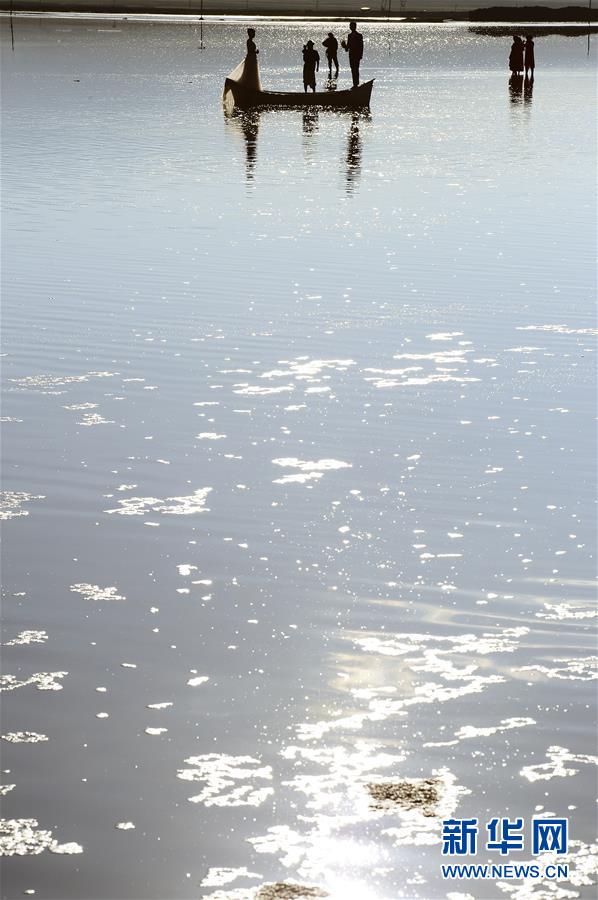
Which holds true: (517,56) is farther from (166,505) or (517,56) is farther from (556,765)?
(556,765)

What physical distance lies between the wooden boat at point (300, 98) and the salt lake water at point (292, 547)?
22.7 meters

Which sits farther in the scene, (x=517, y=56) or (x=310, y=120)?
(x=517, y=56)

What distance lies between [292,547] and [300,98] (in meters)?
36.3

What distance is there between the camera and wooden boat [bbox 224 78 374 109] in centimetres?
4303

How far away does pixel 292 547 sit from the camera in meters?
8.44

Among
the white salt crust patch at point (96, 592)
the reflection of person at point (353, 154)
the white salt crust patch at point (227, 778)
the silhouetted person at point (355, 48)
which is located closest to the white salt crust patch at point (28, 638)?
the white salt crust patch at point (96, 592)

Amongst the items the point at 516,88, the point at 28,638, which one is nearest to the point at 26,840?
the point at 28,638

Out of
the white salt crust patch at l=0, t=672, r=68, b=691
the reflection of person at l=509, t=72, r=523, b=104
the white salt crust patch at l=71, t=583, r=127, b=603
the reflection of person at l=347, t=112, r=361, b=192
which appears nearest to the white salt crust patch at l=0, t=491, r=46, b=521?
the white salt crust patch at l=71, t=583, r=127, b=603

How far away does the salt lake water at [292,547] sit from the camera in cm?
568

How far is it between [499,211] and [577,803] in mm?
16659

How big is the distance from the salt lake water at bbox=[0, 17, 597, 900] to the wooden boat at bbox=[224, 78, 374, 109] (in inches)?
895

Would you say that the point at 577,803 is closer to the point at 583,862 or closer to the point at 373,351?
the point at 583,862

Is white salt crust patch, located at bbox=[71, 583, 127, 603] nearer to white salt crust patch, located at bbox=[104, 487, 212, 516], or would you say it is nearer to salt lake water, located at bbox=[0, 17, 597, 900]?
salt lake water, located at bbox=[0, 17, 597, 900]

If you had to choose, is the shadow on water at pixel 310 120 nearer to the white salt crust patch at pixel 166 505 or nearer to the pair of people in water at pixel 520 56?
the pair of people in water at pixel 520 56
